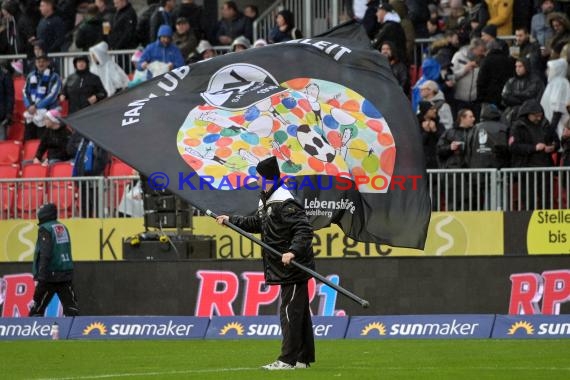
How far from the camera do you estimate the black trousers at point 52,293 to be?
2377 cm

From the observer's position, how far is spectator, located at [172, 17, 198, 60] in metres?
30.2

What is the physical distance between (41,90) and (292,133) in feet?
31.4

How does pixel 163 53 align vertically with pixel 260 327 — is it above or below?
above

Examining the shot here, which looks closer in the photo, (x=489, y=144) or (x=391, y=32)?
(x=489, y=144)

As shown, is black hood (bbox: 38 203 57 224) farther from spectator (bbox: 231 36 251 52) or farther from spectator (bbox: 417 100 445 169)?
spectator (bbox: 417 100 445 169)

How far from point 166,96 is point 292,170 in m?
2.06

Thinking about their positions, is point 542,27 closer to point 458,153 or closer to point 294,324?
point 458,153

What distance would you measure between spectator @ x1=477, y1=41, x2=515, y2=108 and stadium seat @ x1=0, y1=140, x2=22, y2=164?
913cm

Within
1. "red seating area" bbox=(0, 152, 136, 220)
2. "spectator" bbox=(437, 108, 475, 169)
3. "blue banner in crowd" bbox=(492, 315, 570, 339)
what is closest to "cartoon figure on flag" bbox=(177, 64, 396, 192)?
"blue banner in crowd" bbox=(492, 315, 570, 339)

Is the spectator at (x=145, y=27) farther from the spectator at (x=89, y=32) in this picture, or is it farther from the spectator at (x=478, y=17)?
the spectator at (x=478, y=17)

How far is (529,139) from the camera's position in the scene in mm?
24344

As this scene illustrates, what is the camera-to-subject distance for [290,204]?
51.5 ft

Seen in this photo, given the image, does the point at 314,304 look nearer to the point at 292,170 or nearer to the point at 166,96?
the point at 292,170

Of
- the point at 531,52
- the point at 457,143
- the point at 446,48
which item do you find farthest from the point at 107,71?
the point at 531,52
